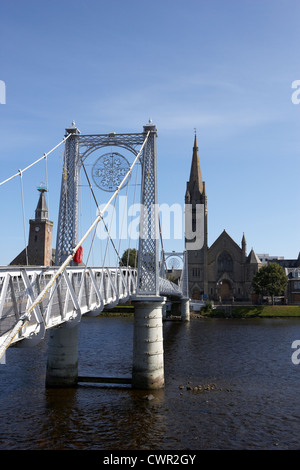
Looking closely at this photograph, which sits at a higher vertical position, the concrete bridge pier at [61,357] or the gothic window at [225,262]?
the gothic window at [225,262]

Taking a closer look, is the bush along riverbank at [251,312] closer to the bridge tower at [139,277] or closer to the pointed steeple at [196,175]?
the pointed steeple at [196,175]

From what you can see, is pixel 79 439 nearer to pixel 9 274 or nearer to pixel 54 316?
pixel 54 316

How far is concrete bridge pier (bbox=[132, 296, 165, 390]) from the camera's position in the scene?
87.0ft

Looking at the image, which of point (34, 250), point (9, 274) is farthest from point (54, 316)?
point (34, 250)

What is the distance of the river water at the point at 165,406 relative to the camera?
18.5 m

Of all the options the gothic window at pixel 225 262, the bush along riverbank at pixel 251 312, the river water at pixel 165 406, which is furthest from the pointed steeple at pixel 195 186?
the river water at pixel 165 406

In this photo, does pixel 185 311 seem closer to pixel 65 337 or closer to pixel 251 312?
pixel 251 312

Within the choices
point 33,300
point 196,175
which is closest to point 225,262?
point 196,175

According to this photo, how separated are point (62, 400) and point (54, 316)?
369 inches

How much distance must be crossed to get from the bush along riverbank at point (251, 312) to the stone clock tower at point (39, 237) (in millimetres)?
44835

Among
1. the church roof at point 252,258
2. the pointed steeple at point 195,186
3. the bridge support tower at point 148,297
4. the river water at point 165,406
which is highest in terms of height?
the pointed steeple at point 195,186

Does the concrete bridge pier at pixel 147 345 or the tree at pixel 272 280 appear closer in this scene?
the concrete bridge pier at pixel 147 345

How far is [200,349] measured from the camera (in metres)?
43.4

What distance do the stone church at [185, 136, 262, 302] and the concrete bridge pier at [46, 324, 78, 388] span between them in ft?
270
